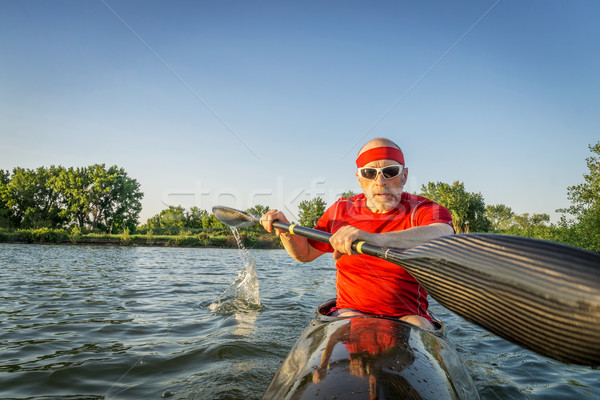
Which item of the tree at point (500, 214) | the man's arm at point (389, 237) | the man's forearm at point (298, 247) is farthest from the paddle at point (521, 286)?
the tree at point (500, 214)

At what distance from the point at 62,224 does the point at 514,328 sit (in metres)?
64.3

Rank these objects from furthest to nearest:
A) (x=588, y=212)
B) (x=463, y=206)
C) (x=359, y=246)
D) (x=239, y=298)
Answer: (x=463, y=206), (x=588, y=212), (x=239, y=298), (x=359, y=246)

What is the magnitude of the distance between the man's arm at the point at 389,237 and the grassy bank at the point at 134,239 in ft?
127

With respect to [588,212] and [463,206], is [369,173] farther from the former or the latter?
[463,206]

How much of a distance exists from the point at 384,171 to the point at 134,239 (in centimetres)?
4041


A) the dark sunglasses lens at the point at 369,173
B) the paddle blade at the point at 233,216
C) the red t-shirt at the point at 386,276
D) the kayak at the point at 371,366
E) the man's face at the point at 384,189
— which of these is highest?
the dark sunglasses lens at the point at 369,173

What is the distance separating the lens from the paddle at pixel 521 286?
1.42m

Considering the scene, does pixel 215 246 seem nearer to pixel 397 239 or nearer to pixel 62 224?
pixel 62 224

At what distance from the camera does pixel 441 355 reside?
2.05 m

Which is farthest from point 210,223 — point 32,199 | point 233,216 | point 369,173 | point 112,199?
point 369,173

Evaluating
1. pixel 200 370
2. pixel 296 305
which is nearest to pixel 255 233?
pixel 296 305

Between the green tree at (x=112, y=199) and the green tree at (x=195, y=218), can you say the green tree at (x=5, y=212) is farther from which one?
the green tree at (x=195, y=218)

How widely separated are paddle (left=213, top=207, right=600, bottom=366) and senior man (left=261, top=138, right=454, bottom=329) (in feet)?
1.93

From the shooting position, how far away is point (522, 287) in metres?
1.64
